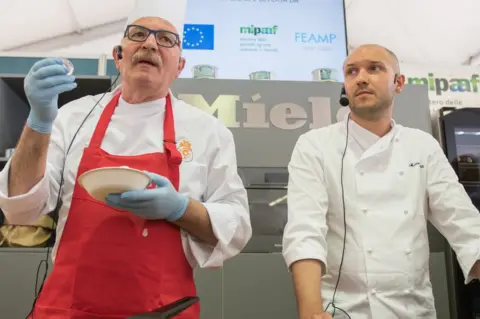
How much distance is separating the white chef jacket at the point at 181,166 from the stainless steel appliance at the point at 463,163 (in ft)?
3.67

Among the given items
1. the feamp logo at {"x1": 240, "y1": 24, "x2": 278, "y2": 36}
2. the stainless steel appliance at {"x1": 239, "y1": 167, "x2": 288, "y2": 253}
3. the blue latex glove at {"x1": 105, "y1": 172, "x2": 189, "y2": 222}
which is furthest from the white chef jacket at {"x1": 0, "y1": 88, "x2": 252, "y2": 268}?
the feamp logo at {"x1": 240, "y1": 24, "x2": 278, "y2": 36}

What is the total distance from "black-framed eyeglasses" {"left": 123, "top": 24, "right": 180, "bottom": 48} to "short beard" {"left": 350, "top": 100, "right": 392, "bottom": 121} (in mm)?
629

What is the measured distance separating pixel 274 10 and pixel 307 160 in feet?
5.04

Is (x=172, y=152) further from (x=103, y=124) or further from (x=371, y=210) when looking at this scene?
(x=371, y=210)

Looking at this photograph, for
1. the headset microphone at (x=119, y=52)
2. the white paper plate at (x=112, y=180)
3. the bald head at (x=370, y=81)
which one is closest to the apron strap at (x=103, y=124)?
the headset microphone at (x=119, y=52)

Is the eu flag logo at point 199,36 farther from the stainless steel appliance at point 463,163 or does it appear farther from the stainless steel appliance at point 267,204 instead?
the stainless steel appliance at point 463,163

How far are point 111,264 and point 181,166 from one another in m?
0.32

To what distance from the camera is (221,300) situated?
189cm

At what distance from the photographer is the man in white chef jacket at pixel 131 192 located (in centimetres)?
114

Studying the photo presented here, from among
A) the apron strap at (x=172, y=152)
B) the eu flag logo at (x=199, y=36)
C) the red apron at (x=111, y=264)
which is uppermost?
the eu flag logo at (x=199, y=36)

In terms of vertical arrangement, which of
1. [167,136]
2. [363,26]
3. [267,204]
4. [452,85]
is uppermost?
[363,26]

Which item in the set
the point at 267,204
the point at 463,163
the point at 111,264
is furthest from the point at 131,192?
the point at 463,163

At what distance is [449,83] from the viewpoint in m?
2.76

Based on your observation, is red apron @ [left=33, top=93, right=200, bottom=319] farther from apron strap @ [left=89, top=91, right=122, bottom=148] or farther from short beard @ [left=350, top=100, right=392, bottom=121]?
short beard @ [left=350, top=100, right=392, bottom=121]
